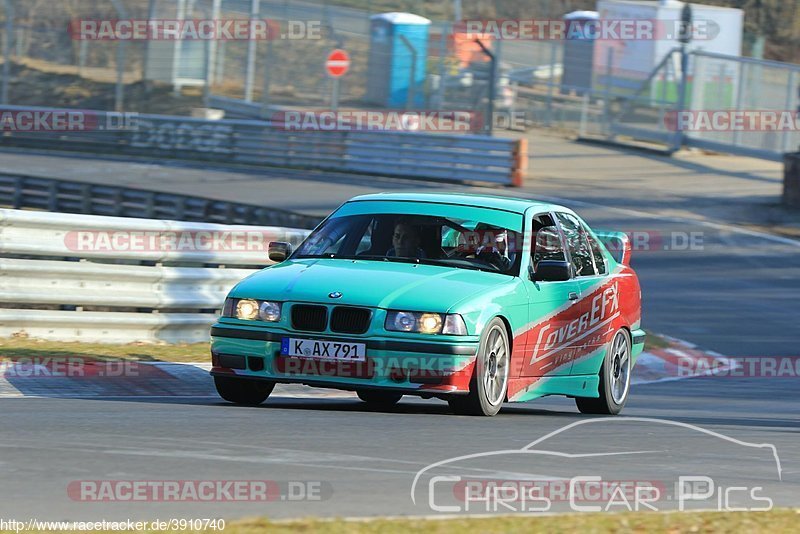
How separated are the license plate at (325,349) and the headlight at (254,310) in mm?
201

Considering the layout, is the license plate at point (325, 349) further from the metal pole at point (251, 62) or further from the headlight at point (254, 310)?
the metal pole at point (251, 62)

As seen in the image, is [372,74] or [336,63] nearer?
[336,63]

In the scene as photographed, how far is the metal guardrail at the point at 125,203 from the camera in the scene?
22.1m

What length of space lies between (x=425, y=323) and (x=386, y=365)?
336mm

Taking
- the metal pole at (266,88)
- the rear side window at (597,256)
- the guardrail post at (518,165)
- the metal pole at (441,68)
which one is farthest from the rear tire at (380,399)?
the metal pole at (266,88)

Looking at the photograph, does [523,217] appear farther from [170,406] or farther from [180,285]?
Answer: [180,285]

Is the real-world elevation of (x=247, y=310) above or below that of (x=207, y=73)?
below

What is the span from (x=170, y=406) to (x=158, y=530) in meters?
3.43

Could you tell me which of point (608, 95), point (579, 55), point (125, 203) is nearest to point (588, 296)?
point (125, 203)

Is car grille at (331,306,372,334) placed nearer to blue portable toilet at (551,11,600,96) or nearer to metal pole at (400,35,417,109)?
Result: metal pole at (400,35,417,109)

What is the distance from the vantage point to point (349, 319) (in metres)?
8.38

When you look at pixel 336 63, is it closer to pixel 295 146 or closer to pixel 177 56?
pixel 295 146

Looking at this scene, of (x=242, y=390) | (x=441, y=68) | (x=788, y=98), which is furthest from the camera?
(x=441, y=68)

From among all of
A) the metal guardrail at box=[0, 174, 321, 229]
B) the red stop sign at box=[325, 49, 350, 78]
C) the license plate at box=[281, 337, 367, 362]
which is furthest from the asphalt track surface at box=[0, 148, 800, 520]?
the red stop sign at box=[325, 49, 350, 78]
